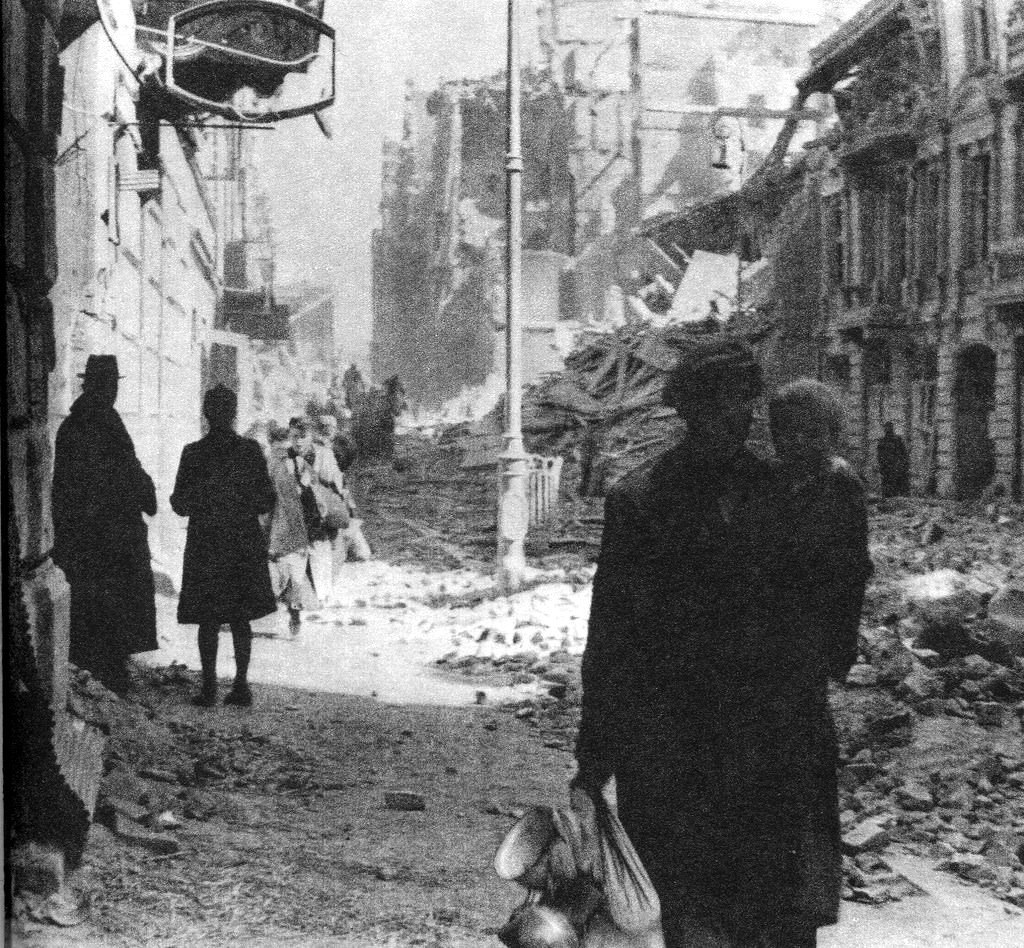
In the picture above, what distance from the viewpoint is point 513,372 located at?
4438 millimetres

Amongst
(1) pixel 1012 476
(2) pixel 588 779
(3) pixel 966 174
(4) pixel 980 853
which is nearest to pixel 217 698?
(2) pixel 588 779

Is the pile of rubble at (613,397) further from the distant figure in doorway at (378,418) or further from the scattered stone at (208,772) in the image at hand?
the scattered stone at (208,772)

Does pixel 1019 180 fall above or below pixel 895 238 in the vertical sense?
above

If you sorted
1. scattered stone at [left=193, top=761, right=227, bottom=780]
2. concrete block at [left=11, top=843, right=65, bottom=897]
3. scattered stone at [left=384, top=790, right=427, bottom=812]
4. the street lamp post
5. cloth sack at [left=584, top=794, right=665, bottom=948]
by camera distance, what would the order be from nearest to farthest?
cloth sack at [left=584, top=794, right=665, bottom=948] < concrete block at [left=11, top=843, right=65, bottom=897] < scattered stone at [left=384, top=790, right=427, bottom=812] < scattered stone at [left=193, top=761, right=227, bottom=780] < the street lamp post

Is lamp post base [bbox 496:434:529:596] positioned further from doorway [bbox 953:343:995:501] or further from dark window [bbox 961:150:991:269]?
dark window [bbox 961:150:991:269]

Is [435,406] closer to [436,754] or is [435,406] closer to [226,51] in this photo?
[436,754]

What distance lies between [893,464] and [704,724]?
5.39 ft

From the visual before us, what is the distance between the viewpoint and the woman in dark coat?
277cm

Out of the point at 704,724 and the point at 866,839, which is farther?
the point at 866,839

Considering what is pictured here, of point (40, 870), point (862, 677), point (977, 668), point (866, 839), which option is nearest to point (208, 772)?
point (40, 870)

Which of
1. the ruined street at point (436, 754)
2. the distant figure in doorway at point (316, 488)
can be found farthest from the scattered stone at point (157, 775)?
the distant figure in doorway at point (316, 488)

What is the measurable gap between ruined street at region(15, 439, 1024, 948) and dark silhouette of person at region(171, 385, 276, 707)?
106 mm

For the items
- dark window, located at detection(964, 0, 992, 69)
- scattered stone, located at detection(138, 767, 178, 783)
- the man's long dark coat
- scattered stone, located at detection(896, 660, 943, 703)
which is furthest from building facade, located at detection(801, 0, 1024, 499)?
scattered stone, located at detection(138, 767, 178, 783)

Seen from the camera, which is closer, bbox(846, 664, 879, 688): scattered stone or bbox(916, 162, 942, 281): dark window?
bbox(846, 664, 879, 688): scattered stone
